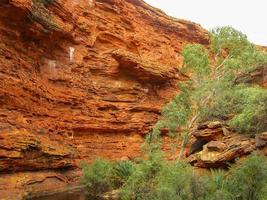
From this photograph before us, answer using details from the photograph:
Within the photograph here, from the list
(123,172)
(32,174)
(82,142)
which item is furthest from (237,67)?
(32,174)

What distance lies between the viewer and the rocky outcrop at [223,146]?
1656cm

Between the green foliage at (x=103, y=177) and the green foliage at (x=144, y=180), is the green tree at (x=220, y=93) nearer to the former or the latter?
the green foliage at (x=103, y=177)

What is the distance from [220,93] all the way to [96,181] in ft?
29.1

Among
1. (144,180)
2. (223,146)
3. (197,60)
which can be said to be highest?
(197,60)

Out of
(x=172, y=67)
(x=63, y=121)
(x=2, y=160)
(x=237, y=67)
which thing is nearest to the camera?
(x=2, y=160)

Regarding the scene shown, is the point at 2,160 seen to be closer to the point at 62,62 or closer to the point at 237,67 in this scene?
the point at 62,62

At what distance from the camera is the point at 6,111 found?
18516mm

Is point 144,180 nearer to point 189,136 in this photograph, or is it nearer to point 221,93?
point 189,136

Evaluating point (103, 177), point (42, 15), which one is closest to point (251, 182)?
point (103, 177)

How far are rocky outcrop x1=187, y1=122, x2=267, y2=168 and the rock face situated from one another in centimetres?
778

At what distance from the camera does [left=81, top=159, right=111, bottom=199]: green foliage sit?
1686cm

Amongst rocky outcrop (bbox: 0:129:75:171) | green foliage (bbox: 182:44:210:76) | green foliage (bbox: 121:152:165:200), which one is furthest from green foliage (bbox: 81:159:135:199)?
green foliage (bbox: 182:44:210:76)

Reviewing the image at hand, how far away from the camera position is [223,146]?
17359 mm

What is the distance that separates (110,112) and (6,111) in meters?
8.96
